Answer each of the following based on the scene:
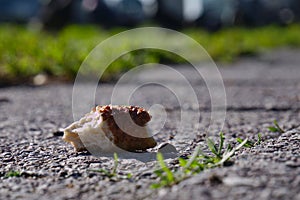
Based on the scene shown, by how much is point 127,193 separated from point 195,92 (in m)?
2.91

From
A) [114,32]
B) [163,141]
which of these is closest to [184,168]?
[163,141]

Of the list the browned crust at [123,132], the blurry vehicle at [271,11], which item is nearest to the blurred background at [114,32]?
the blurry vehicle at [271,11]

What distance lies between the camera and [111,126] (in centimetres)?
187

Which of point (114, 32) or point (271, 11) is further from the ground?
point (271, 11)

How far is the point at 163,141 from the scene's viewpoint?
2.27 metres

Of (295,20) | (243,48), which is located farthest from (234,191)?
(295,20)

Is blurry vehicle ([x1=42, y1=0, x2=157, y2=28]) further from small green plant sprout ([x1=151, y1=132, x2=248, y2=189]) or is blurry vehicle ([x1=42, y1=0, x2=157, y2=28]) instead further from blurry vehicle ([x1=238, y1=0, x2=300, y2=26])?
small green plant sprout ([x1=151, y1=132, x2=248, y2=189])

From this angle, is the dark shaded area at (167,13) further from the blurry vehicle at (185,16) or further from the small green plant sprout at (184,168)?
the small green plant sprout at (184,168)

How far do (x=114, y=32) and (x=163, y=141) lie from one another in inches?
284

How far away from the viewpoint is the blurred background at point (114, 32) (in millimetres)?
5105

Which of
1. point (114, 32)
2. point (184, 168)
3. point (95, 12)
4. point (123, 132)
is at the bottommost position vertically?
point (184, 168)

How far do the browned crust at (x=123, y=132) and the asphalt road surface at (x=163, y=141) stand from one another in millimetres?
78

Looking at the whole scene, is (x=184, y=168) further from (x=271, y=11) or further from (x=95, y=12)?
(x=271, y=11)

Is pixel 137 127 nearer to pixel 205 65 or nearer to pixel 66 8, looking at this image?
pixel 205 65
